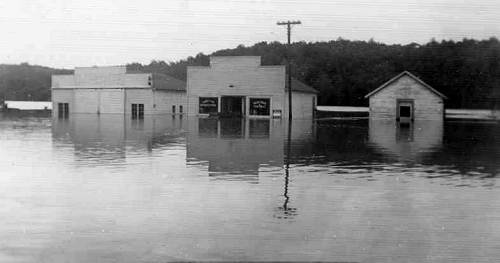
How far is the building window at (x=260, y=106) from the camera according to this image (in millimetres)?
58250

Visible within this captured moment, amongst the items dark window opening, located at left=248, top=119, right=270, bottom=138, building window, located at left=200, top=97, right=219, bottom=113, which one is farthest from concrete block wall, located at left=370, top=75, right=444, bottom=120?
dark window opening, located at left=248, top=119, right=270, bottom=138

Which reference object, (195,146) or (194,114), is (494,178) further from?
(194,114)

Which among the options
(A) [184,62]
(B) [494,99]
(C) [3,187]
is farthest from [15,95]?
(C) [3,187]

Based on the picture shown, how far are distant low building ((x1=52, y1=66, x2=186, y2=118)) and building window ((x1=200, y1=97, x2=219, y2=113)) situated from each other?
7.20 meters

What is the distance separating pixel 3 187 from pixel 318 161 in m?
8.54

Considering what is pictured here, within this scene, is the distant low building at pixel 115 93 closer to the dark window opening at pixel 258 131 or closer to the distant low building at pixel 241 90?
the distant low building at pixel 241 90

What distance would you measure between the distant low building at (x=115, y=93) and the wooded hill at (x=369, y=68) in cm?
2333

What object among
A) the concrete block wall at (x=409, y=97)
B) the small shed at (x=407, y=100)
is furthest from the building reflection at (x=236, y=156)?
the concrete block wall at (x=409, y=97)

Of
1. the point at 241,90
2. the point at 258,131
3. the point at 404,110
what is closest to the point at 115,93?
the point at 241,90

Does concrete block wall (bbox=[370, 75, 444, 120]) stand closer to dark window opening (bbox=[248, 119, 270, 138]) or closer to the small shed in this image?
the small shed

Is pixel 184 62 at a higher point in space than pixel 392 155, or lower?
higher

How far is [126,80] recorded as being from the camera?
218ft

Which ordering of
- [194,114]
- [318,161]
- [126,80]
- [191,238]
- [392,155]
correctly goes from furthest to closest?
[126,80] → [194,114] → [392,155] → [318,161] → [191,238]

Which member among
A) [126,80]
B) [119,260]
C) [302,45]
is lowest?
[119,260]
